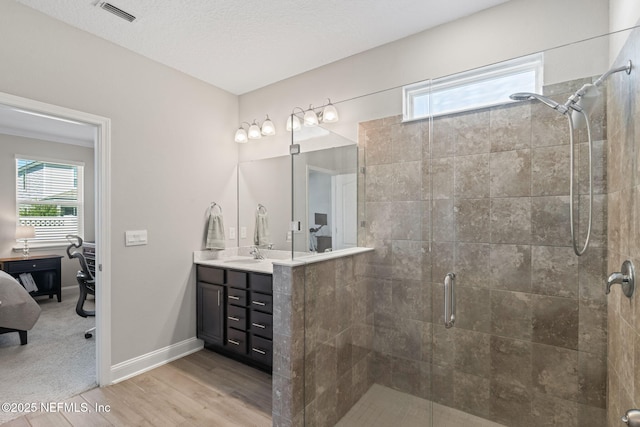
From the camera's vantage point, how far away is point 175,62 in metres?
2.78

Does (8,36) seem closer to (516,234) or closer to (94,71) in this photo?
(94,71)

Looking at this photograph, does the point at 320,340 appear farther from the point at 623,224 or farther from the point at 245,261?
the point at 623,224

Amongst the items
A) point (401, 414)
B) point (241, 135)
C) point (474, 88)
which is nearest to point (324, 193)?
point (474, 88)

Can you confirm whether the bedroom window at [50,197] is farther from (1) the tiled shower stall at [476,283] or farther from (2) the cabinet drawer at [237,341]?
(1) the tiled shower stall at [476,283]

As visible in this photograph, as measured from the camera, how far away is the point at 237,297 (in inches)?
107

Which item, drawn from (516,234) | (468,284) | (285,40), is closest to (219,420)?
(468,284)

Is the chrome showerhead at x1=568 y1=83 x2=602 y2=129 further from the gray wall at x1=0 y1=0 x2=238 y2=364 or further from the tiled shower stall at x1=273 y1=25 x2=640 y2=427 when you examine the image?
the gray wall at x1=0 y1=0 x2=238 y2=364

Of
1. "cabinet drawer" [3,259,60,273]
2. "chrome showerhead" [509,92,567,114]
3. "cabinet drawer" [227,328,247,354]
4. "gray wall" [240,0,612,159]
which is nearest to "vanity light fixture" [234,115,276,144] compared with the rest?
"gray wall" [240,0,612,159]

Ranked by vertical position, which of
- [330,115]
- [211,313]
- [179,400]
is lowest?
[179,400]

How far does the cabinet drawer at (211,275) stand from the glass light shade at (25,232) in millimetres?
3589

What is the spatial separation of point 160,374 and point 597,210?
3322 mm

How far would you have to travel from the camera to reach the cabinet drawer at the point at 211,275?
2873 mm

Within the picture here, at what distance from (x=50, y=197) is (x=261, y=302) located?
493 cm

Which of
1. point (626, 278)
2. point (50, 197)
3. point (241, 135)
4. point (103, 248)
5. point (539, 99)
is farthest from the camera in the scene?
point (50, 197)
